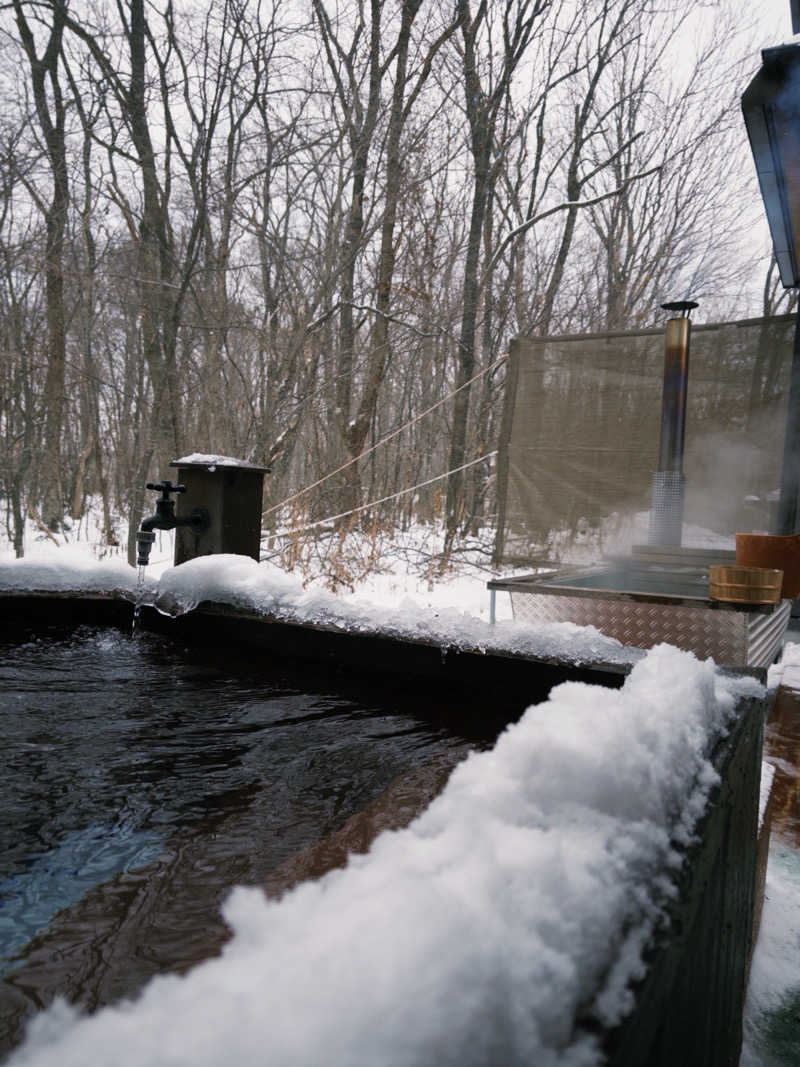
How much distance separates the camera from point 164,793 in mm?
1379

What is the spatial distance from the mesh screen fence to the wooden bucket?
2.78m

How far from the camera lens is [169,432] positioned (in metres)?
6.91

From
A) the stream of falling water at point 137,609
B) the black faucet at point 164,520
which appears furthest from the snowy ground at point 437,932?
the black faucet at point 164,520

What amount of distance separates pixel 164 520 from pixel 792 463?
4791mm

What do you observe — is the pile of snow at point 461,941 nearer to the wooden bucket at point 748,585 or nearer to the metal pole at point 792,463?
the wooden bucket at point 748,585

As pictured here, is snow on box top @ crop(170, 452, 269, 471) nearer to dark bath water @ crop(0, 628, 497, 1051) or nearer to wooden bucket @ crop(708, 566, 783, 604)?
dark bath water @ crop(0, 628, 497, 1051)

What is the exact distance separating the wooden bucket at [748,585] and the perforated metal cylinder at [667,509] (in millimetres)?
2397

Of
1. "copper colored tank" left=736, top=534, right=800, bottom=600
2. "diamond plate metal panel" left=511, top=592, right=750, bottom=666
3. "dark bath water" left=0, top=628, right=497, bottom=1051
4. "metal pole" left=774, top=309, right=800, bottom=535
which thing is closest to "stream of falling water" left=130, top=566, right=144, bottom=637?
"dark bath water" left=0, top=628, right=497, bottom=1051

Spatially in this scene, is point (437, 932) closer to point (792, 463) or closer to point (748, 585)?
point (748, 585)

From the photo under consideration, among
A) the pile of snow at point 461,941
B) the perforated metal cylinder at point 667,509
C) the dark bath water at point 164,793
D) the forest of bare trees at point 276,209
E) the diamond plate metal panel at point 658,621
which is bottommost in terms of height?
the dark bath water at point 164,793

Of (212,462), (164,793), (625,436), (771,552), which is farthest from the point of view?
(625,436)

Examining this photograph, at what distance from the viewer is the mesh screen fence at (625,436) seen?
18.6 feet

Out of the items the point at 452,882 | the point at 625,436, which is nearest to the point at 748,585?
the point at 452,882

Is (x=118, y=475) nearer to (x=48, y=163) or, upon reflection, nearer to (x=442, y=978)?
(x=48, y=163)
